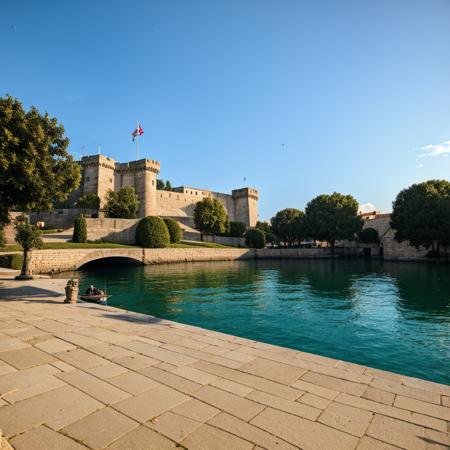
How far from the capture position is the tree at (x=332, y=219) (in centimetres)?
7325

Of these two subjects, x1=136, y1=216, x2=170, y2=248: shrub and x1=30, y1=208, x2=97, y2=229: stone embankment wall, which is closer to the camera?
x1=136, y1=216, x2=170, y2=248: shrub

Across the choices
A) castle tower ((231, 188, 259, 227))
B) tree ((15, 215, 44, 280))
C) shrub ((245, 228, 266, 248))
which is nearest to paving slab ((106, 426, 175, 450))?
tree ((15, 215, 44, 280))

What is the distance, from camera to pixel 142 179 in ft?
249

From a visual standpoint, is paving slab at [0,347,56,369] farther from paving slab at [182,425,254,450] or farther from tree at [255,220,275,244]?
tree at [255,220,275,244]

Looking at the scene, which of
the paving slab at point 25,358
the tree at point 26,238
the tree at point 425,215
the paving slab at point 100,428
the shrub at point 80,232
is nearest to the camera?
the paving slab at point 100,428

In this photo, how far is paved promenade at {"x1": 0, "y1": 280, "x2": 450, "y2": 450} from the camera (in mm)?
3711

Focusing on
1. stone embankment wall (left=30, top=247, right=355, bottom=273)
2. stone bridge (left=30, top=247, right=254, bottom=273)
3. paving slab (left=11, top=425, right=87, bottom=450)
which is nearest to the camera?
paving slab (left=11, top=425, right=87, bottom=450)

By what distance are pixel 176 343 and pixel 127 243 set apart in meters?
45.5

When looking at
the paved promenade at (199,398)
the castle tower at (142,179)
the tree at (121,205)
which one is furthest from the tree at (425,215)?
the castle tower at (142,179)

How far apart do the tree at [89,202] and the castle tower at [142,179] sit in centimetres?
1016

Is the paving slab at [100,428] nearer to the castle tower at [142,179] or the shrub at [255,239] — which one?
the shrub at [255,239]

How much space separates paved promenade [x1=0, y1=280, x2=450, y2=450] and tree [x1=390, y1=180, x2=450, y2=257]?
2109 inches

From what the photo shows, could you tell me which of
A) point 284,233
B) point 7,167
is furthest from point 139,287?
point 284,233

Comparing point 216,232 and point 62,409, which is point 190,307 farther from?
point 216,232
